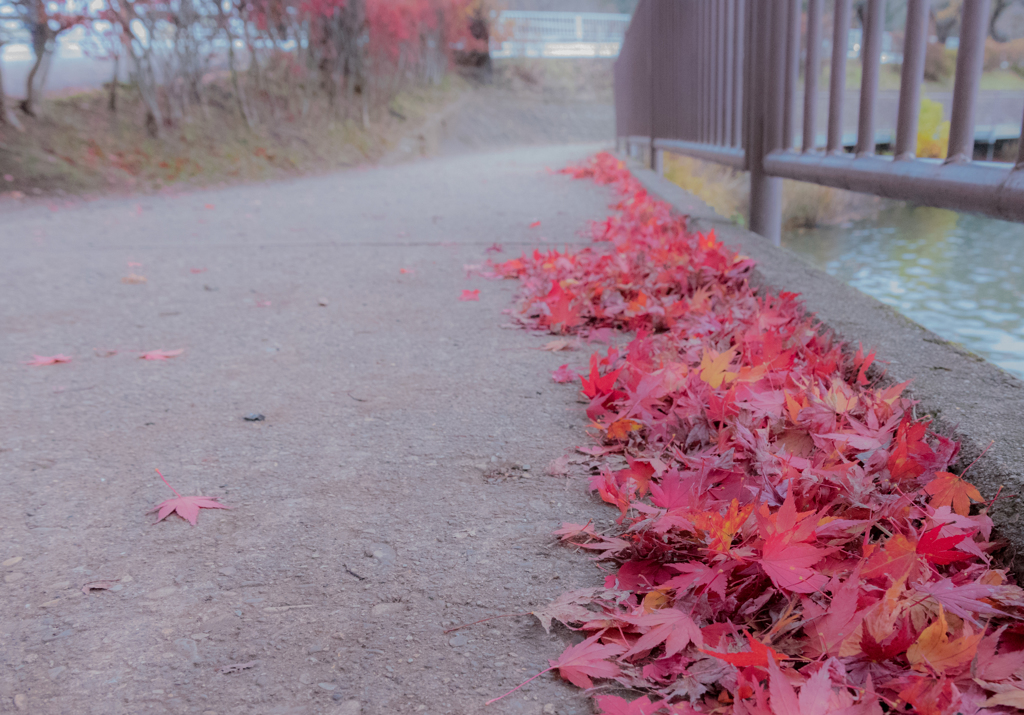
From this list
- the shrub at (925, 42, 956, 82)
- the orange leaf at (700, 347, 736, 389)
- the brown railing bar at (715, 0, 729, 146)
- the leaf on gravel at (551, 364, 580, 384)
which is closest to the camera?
the orange leaf at (700, 347, 736, 389)

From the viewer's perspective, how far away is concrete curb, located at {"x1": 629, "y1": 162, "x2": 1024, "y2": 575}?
1.01 meters

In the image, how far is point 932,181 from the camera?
163 centimetres

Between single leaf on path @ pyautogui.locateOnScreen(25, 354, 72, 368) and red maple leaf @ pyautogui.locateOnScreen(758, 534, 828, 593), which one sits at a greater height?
red maple leaf @ pyautogui.locateOnScreen(758, 534, 828, 593)

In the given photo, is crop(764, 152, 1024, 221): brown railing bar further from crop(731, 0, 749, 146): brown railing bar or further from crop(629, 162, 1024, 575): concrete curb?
crop(731, 0, 749, 146): brown railing bar

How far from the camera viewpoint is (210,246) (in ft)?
13.7

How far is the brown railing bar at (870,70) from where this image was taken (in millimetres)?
1901

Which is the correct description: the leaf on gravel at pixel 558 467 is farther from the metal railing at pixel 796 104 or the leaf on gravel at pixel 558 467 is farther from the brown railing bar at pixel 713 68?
the brown railing bar at pixel 713 68

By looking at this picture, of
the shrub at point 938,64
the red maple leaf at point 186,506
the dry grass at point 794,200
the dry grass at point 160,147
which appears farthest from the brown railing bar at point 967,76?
the shrub at point 938,64

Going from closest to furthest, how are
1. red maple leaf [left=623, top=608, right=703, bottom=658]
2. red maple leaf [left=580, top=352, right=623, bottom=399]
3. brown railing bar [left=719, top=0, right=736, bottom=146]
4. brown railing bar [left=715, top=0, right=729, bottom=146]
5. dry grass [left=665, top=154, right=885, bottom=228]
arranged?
red maple leaf [left=623, top=608, right=703, bottom=658], red maple leaf [left=580, top=352, right=623, bottom=399], brown railing bar [left=719, top=0, right=736, bottom=146], brown railing bar [left=715, top=0, right=729, bottom=146], dry grass [left=665, top=154, right=885, bottom=228]

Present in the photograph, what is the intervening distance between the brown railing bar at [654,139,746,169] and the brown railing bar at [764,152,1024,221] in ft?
2.72

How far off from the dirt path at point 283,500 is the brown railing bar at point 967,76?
106 centimetres

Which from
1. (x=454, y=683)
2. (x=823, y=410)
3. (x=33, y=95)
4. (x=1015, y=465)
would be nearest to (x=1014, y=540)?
(x=1015, y=465)

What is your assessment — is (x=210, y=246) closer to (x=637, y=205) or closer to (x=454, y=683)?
(x=637, y=205)

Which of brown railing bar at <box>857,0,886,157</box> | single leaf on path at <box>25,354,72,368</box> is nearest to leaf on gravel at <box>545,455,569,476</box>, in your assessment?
brown railing bar at <box>857,0,886,157</box>
